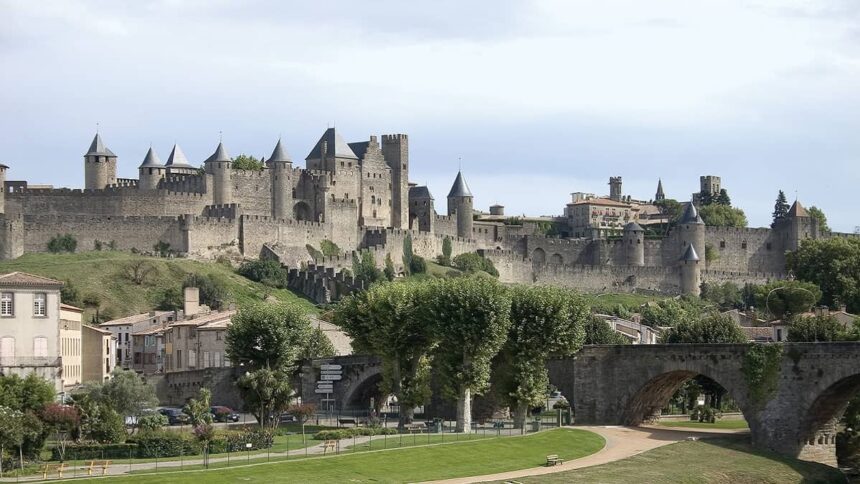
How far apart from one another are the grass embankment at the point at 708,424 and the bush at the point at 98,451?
25.5m

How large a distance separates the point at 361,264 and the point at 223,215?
37.4ft

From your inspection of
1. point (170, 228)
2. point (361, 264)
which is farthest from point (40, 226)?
point (361, 264)

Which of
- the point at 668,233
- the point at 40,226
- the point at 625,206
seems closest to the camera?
the point at 40,226

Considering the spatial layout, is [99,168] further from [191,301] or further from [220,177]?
[191,301]

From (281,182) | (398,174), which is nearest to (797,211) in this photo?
(398,174)

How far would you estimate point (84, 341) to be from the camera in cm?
8831

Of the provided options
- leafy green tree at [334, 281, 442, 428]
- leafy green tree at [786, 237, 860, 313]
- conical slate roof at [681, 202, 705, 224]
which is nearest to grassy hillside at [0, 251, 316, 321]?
leafy green tree at [334, 281, 442, 428]

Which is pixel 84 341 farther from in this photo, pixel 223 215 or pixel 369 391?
pixel 223 215

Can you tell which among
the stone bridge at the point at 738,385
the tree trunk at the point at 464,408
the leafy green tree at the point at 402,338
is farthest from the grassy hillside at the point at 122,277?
the stone bridge at the point at 738,385

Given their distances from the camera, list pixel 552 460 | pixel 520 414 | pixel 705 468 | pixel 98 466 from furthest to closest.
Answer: pixel 520 414
pixel 705 468
pixel 552 460
pixel 98 466

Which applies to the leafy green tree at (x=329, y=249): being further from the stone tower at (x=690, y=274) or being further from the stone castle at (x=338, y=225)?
the stone tower at (x=690, y=274)

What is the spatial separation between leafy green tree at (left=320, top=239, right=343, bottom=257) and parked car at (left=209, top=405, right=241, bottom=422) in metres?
51.0

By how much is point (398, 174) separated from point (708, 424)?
2808 inches

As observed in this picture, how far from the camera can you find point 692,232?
15300 cm
